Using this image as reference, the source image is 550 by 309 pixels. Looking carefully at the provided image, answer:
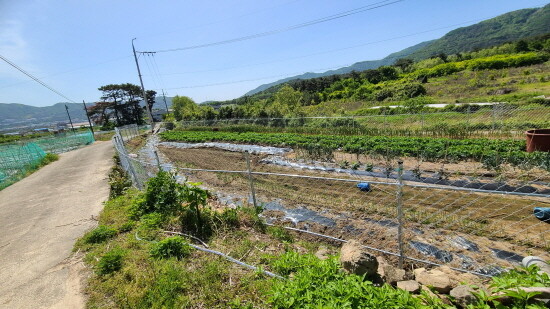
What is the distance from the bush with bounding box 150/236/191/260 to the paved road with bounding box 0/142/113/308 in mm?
1040

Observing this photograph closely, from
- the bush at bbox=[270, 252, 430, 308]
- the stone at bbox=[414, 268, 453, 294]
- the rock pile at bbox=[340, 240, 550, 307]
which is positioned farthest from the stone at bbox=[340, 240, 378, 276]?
the stone at bbox=[414, 268, 453, 294]

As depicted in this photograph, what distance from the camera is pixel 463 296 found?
2508mm

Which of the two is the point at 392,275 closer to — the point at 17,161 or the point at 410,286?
the point at 410,286

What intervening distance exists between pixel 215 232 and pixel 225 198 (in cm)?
324

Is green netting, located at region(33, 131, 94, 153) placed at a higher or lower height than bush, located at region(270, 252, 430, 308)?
higher

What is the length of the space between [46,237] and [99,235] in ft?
→ 5.39

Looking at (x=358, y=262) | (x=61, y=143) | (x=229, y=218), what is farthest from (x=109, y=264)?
(x=61, y=143)

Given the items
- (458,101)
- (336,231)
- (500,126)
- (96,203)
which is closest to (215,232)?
(336,231)

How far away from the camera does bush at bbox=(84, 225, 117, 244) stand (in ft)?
16.2

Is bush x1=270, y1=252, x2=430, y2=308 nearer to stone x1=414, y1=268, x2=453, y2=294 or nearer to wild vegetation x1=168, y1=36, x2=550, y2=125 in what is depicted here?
stone x1=414, y1=268, x2=453, y2=294

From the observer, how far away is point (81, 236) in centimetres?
528

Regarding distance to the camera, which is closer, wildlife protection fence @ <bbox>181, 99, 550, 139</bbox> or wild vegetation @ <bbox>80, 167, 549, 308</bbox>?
wild vegetation @ <bbox>80, 167, 549, 308</bbox>

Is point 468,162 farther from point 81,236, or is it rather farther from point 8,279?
point 8,279

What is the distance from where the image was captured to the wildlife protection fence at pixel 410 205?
457 cm
